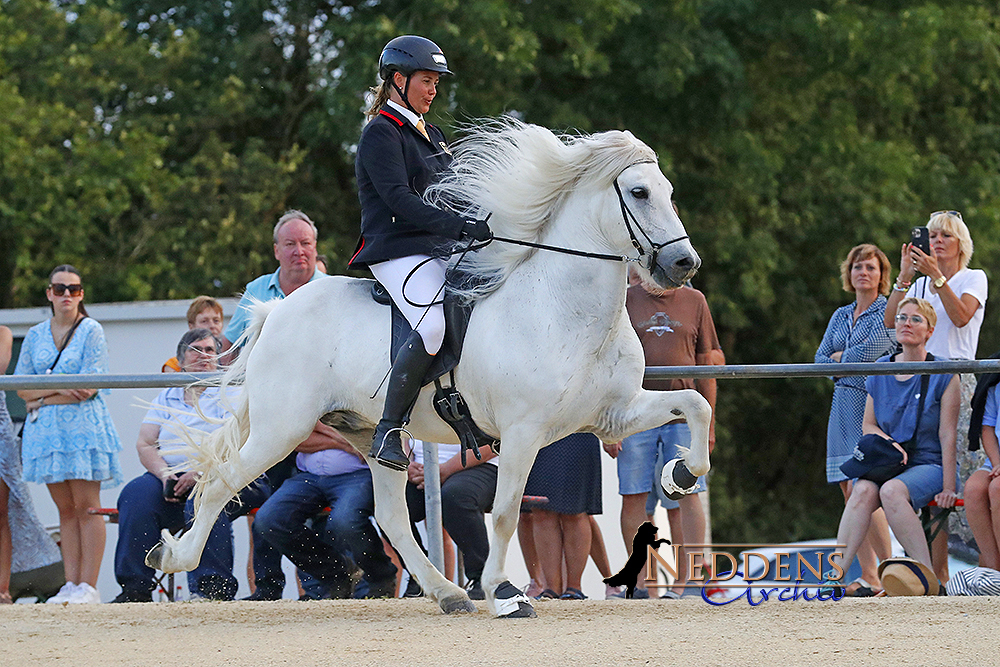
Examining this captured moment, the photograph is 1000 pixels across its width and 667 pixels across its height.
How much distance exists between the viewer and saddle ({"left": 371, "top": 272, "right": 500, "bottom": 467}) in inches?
233

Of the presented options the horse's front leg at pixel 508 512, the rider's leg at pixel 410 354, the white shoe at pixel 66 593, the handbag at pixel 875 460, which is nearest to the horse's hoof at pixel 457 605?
the horse's front leg at pixel 508 512

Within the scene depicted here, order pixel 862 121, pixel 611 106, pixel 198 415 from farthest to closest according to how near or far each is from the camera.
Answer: pixel 862 121 < pixel 611 106 < pixel 198 415

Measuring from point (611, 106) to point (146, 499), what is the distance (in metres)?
11.1

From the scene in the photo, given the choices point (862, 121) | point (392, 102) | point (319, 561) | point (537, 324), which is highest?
point (862, 121)

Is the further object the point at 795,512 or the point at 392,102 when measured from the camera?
the point at 795,512

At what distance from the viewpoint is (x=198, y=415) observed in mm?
6820

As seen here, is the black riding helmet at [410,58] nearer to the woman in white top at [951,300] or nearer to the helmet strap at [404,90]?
the helmet strap at [404,90]

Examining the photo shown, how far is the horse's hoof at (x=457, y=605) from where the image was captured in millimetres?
6203

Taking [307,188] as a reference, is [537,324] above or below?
below

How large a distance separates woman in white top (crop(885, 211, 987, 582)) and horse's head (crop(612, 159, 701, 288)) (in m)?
2.57

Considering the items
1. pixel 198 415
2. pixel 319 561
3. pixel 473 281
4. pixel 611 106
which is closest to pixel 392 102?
pixel 473 281

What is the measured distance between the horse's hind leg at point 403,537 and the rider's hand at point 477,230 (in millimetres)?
1381

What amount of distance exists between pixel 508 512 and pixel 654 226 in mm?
1481

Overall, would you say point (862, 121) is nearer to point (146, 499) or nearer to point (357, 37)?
point (357, 37)
